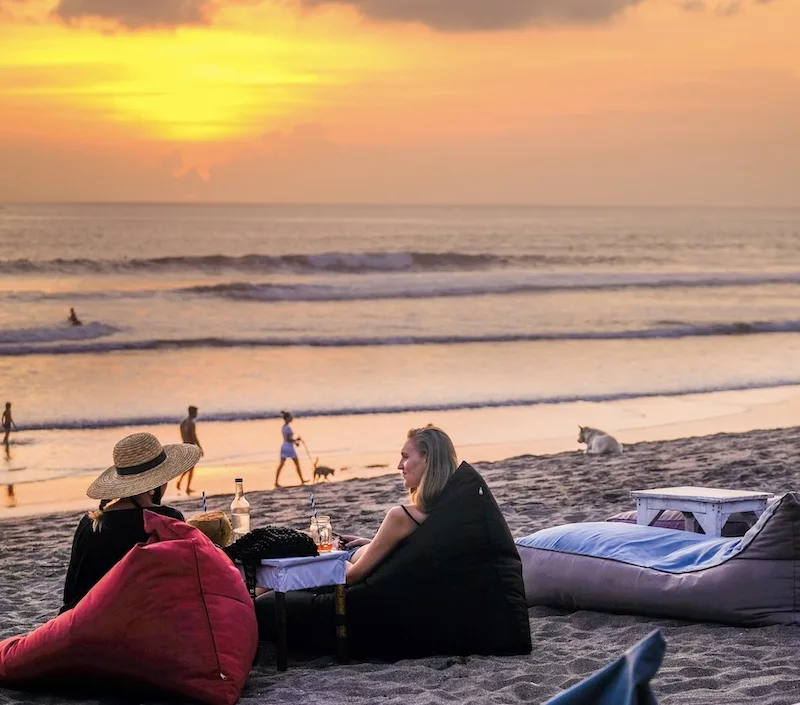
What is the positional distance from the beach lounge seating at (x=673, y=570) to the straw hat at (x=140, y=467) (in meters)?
2.01

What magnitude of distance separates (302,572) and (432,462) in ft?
2.43

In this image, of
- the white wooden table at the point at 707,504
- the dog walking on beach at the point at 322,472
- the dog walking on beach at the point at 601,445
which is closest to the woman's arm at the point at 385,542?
the white wooden table at the point at 707,504

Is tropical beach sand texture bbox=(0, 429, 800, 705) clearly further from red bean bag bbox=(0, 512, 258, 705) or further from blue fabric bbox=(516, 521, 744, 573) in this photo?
blue fabric bbox=(516, 521, 744, 573)

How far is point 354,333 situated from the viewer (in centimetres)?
2711

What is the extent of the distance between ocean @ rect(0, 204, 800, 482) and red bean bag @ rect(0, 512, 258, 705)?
7.19m

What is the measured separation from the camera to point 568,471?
1041cm

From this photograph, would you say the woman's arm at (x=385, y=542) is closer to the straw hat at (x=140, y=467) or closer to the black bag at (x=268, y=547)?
the black bag at (x=268, y=547)

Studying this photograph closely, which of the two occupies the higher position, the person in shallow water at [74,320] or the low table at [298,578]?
the person in shallow water at [74,320]

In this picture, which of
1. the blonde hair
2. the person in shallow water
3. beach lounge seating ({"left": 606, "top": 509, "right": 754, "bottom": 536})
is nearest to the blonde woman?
the blonde hair

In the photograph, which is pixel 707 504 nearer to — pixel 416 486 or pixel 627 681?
pixel 416 486

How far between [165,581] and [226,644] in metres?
0.35

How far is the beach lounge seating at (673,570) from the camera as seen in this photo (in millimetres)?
5383

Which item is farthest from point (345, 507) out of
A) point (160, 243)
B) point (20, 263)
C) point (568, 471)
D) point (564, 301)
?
point (160, 243)

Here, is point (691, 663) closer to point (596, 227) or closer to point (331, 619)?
point (331, 619)
